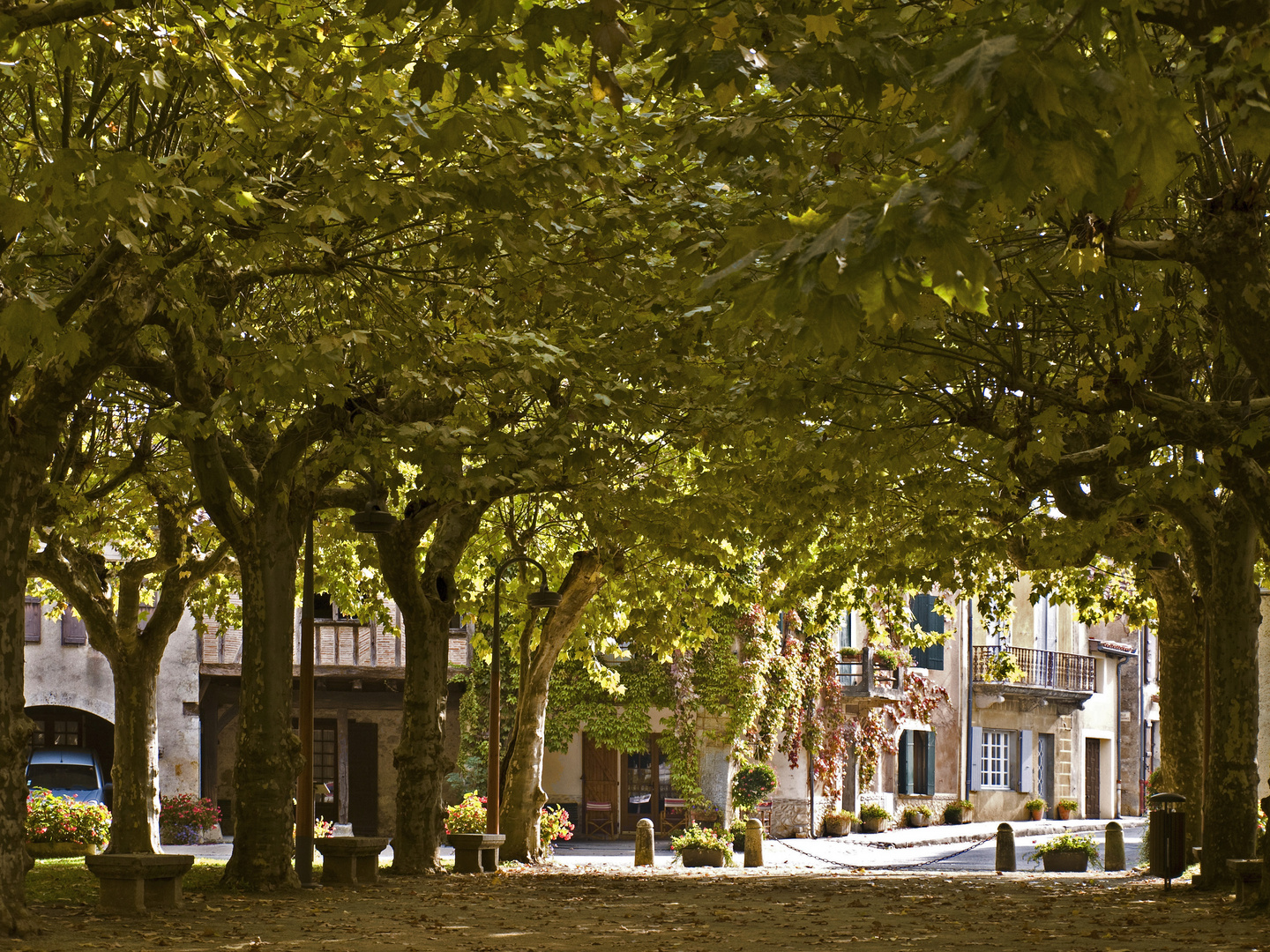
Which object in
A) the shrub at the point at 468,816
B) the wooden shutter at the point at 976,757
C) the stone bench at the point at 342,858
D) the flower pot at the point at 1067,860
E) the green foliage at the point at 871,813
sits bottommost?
the green foliage at the point at 871,813

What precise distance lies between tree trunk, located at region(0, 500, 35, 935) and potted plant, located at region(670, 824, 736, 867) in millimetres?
14849

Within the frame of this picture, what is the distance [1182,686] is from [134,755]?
13100mm

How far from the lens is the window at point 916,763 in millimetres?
36125

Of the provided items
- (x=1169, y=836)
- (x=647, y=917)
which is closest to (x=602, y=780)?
(x=1169, y=836)

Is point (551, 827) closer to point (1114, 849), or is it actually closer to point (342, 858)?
point (342, 858)

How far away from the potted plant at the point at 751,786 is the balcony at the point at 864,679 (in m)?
3.94

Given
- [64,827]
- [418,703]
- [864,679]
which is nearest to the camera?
[418,703]

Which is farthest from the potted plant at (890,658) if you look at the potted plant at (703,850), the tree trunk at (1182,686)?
the tree trunk at (1182,686)

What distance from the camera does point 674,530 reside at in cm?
1582

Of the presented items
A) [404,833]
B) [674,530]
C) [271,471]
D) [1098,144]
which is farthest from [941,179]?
[404,833]

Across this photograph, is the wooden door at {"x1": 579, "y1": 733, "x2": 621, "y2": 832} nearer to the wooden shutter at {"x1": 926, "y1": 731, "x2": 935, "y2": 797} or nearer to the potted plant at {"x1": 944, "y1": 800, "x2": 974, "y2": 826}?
the wooden shutter at {"x1": 926, "y1": 731, "x2": 935, "y2": 797}

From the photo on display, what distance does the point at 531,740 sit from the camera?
66.4 ft

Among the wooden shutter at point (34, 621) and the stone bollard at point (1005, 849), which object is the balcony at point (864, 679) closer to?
the stone bollard at point (1005, 849)

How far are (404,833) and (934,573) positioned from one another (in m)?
7.25
